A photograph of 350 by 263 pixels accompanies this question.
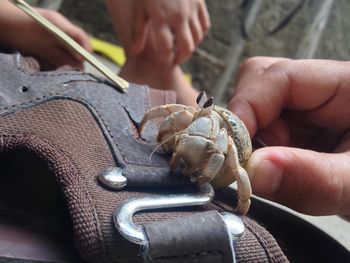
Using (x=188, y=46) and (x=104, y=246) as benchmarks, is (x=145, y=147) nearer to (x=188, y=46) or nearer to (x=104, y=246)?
(x=104, y=246)

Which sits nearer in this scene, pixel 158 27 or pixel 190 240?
pixel 190 240

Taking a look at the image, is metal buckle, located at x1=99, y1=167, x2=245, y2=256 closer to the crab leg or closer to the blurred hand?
the crab leg

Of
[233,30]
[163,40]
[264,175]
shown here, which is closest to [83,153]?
[264,175]

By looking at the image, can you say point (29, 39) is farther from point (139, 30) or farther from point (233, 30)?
point (233, 30)

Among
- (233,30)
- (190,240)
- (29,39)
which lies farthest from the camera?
(233,30)

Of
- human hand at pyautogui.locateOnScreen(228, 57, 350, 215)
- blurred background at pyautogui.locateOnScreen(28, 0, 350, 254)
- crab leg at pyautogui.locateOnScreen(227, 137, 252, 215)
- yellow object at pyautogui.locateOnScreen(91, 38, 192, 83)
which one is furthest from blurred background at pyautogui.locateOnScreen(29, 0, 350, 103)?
crab leg at pyautogui.locateOnScreen(227, 137, 252, 215)

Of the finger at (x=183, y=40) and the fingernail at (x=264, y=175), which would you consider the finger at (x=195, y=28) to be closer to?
the finger at (x=183, y=40)
